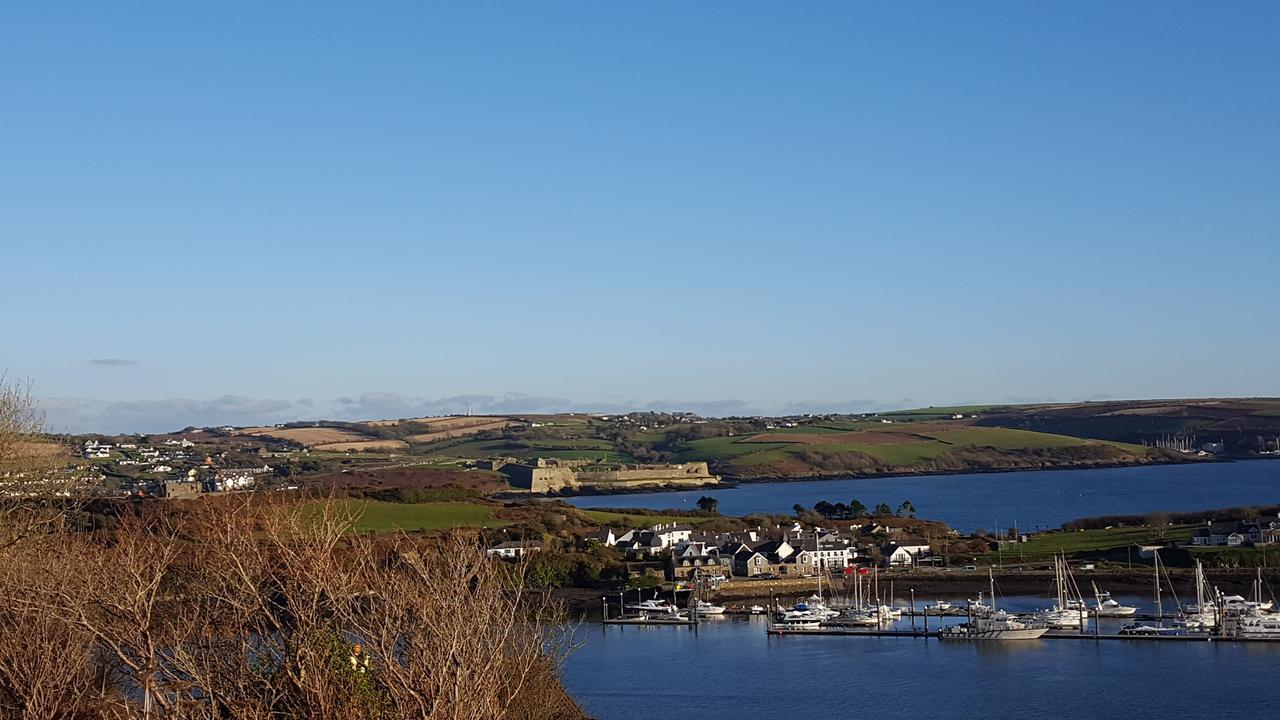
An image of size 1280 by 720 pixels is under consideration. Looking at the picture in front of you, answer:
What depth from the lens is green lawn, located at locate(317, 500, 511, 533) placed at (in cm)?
5469

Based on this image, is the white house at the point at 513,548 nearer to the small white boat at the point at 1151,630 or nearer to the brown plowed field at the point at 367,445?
the small white boat at the point at 1151,630

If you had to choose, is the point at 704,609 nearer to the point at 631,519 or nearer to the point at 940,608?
the point at 940,608

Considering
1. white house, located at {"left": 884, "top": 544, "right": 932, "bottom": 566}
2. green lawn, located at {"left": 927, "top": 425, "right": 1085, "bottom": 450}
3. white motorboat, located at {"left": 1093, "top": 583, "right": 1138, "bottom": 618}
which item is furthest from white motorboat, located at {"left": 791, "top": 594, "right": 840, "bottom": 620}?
green lawn, located at {"left": 927, "top": 425, "right": 1085, "bottom": 450}

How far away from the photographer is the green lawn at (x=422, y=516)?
5469 cm

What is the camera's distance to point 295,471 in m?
99.9

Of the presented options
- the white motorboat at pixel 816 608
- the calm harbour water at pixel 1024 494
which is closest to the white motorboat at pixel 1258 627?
the white motorboat at pixel 816 608

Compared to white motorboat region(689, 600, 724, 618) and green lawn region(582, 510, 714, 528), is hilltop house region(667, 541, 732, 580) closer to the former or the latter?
white motorboat region(689, 600, 724, 618)

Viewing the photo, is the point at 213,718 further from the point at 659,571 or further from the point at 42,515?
the point at 659,571

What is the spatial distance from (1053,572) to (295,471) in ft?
214

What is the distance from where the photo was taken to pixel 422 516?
59.0 metres

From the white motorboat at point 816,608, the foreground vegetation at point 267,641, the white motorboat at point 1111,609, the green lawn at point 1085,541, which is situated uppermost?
the foreground vegetation at point 267,641

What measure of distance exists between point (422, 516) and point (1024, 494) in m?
51.4

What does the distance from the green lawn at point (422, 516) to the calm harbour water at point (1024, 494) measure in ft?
78.3

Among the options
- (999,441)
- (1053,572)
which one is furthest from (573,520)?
(999,441)
